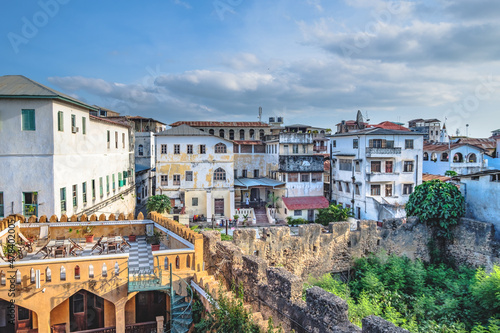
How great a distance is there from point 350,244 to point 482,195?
768 cm

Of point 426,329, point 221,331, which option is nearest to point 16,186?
point 221,331

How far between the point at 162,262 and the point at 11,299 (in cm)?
389

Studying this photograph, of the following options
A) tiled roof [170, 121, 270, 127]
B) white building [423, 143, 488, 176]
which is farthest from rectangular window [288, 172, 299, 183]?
white building [423, 143, 488, 176]

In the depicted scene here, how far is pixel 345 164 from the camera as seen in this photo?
129 ft

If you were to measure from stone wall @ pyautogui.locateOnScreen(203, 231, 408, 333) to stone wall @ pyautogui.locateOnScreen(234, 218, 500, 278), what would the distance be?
3.73 meters

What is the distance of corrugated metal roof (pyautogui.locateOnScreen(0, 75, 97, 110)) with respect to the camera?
52.5 ft

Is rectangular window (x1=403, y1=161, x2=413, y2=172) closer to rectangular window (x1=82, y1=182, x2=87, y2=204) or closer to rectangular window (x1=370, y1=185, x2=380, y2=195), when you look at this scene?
rectangular window (x1=370, y1=185, x2=380, y2=195)

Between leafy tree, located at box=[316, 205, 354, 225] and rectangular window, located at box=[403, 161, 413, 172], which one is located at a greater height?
rectangular window, located at box=[403, 161, 413, 172]

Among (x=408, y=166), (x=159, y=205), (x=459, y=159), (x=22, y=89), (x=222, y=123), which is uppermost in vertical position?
(x=222, y=123)

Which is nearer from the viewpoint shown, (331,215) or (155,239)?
(155,239)

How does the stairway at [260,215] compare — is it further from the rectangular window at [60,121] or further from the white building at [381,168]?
the rectangular window at [60,121]

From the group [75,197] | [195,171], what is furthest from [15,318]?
[195,171]

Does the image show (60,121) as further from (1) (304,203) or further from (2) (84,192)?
(1) (304,203)

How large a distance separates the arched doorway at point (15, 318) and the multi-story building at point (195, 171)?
79.1 feet
